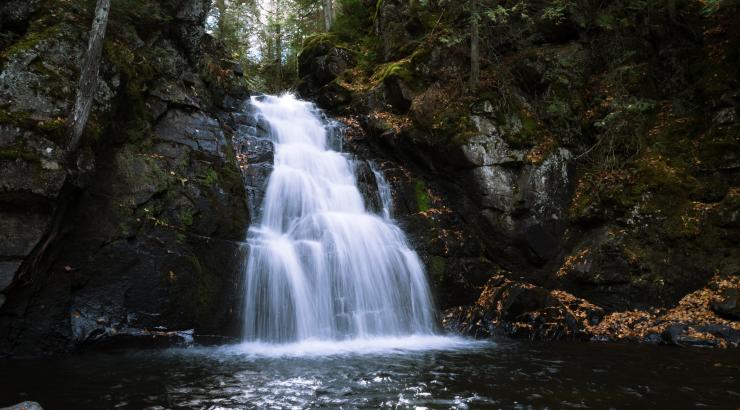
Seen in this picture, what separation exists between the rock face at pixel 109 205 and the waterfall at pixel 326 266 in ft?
2.18

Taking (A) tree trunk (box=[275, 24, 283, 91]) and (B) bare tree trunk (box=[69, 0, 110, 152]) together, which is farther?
(A) tree trunk (box=[275, 24, 283, 91])

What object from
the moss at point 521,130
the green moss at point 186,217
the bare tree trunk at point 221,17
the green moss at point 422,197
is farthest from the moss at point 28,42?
the bare tree trunk at point 221,17

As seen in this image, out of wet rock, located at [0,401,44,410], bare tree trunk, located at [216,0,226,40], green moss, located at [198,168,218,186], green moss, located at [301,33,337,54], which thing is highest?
bare tree trunk, located at [216,0,226,40]

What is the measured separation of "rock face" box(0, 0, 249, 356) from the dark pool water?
71cm

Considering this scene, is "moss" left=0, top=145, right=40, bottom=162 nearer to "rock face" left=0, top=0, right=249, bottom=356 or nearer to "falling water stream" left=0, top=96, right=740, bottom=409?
"rock face" left=0, top=0, right=249, bottom=356

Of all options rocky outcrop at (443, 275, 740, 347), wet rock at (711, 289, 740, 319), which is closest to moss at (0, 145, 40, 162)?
rocky outcrop at (443, 275, 740, 347)

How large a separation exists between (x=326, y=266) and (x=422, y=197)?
152 inches

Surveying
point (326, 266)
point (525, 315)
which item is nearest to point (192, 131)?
point (326, 266)

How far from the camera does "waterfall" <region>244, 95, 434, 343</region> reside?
9.15 m

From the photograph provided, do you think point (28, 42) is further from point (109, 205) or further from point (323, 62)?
point (323, 62)

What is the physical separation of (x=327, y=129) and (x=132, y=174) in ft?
23.4

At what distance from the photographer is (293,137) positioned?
46.8 feet

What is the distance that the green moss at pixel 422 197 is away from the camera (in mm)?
12398

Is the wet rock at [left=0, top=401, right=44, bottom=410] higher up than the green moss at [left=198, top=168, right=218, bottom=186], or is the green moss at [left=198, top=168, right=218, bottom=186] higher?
the green moss at [left=198, top=168, right=218, bottom=186]
